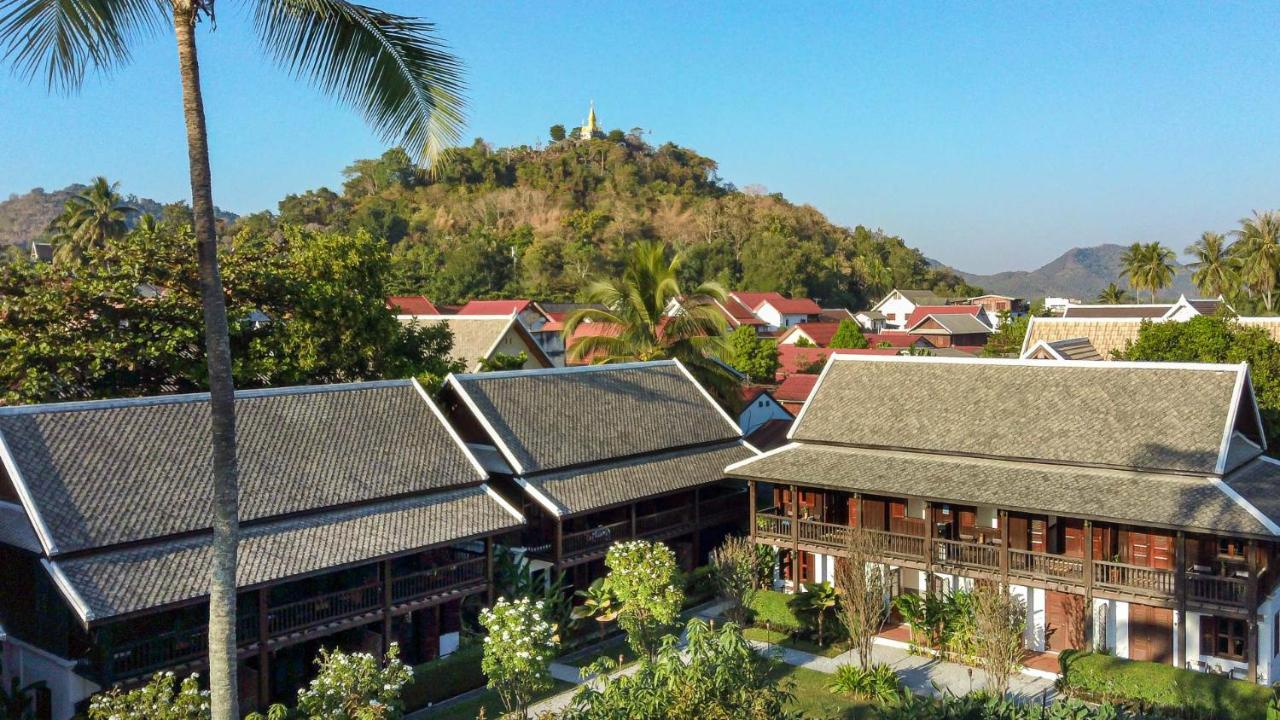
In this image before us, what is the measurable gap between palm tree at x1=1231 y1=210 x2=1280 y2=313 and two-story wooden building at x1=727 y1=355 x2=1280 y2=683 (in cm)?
4862

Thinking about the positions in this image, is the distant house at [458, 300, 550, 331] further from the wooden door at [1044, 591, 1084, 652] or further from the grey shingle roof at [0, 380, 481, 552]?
the wooden door at [1044, 591, 1084, 652]

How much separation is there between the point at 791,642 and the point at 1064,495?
691 centimetres

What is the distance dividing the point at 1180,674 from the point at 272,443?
17.8 m

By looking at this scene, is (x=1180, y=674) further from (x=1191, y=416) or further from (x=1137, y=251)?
(x=1137, y=251)

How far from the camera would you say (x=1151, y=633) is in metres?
20.0

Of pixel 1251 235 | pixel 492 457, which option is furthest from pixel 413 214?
pixel 492 457

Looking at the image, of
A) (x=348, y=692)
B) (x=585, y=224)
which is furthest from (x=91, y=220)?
(x=585, y=224)

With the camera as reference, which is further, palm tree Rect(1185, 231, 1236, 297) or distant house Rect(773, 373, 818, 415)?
palm tree Rect(1185, 231, 1236, 297)

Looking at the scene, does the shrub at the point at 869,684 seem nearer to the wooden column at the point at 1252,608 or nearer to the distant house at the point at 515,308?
the wooden column at the point at 1252,608

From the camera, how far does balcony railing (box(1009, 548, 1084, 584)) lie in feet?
66.2

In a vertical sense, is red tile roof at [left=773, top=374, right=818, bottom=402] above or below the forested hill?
below

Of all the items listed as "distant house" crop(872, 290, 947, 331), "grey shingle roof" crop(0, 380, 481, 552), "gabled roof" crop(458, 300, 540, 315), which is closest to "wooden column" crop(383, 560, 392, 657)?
"grey shingle roof" crop(0, 380, 481, 552)

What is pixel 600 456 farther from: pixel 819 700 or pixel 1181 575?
pixel 1181 575

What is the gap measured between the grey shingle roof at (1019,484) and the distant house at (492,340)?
20006 mm
